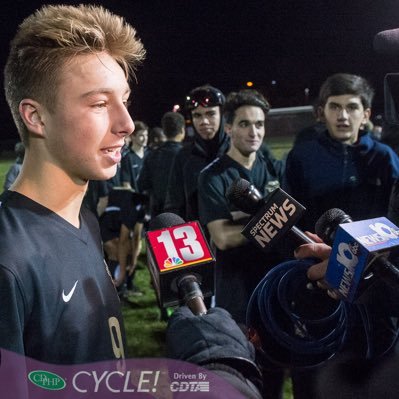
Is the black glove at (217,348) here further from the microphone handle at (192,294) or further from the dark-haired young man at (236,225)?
the dark-haired young man at (236,225)

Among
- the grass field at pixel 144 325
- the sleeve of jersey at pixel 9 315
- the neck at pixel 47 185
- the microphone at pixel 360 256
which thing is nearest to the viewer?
the sleeve of jersey at pixel 9 315

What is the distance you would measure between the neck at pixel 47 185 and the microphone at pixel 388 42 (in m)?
0.98

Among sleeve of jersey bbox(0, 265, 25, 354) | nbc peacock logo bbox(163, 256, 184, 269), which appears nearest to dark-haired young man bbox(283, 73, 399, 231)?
nbc peacock logo bbox(163, 256, 184, 269)

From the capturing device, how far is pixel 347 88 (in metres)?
2.85

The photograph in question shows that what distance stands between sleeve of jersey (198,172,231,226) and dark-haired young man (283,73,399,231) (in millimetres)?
418

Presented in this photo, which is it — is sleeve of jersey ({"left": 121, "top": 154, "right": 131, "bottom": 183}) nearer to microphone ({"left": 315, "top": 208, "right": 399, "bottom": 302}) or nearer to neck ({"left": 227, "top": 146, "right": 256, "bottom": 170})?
neck ({"left": 227, "top": 146, "right": 256, "bottom": 170})

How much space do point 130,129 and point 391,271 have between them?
0.76m

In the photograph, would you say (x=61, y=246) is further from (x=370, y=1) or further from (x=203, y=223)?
(x=370, y=1)

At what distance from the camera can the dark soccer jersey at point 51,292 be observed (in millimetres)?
1023

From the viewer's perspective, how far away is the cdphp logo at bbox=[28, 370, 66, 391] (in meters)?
1.07

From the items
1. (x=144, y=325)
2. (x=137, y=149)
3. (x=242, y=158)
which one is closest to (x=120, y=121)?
(x=242, y=158)

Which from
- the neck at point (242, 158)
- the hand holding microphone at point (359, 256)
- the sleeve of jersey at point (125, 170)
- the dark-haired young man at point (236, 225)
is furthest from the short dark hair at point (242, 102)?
the sleeve of jersey at point (125, 170)

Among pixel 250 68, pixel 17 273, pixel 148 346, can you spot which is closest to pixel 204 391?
pixel 17 273

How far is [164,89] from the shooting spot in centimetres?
2720
